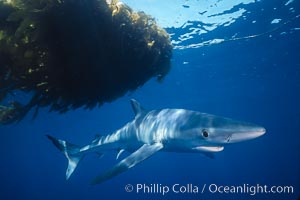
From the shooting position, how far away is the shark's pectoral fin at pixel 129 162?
4.58 metres

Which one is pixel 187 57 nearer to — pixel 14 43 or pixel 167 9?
pixel 167 9

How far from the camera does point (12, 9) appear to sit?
5.12 meters

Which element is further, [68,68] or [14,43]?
[68,68]

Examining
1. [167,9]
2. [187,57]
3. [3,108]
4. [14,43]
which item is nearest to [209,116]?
[14,43]

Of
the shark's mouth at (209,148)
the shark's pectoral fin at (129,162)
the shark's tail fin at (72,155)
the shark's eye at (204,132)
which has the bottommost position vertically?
the shark's tail fin at (72,155)

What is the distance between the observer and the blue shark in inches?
185

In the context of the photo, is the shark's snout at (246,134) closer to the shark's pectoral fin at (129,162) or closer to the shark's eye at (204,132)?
the shark's eye at (204,132)

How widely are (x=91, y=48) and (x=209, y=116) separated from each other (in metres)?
2.80

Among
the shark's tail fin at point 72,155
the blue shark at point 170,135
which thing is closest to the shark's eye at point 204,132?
the blue shark at point 170,135

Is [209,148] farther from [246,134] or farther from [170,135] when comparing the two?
[246,134]

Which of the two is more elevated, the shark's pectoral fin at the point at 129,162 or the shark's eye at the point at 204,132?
the shark's eye at the point at 204,132

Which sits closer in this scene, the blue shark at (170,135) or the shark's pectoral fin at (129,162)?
the shark's pectoral fin at (129,162)

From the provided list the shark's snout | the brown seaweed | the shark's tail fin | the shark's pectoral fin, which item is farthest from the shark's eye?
the shark's tail fin

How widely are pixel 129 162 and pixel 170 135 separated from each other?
1268 mm
